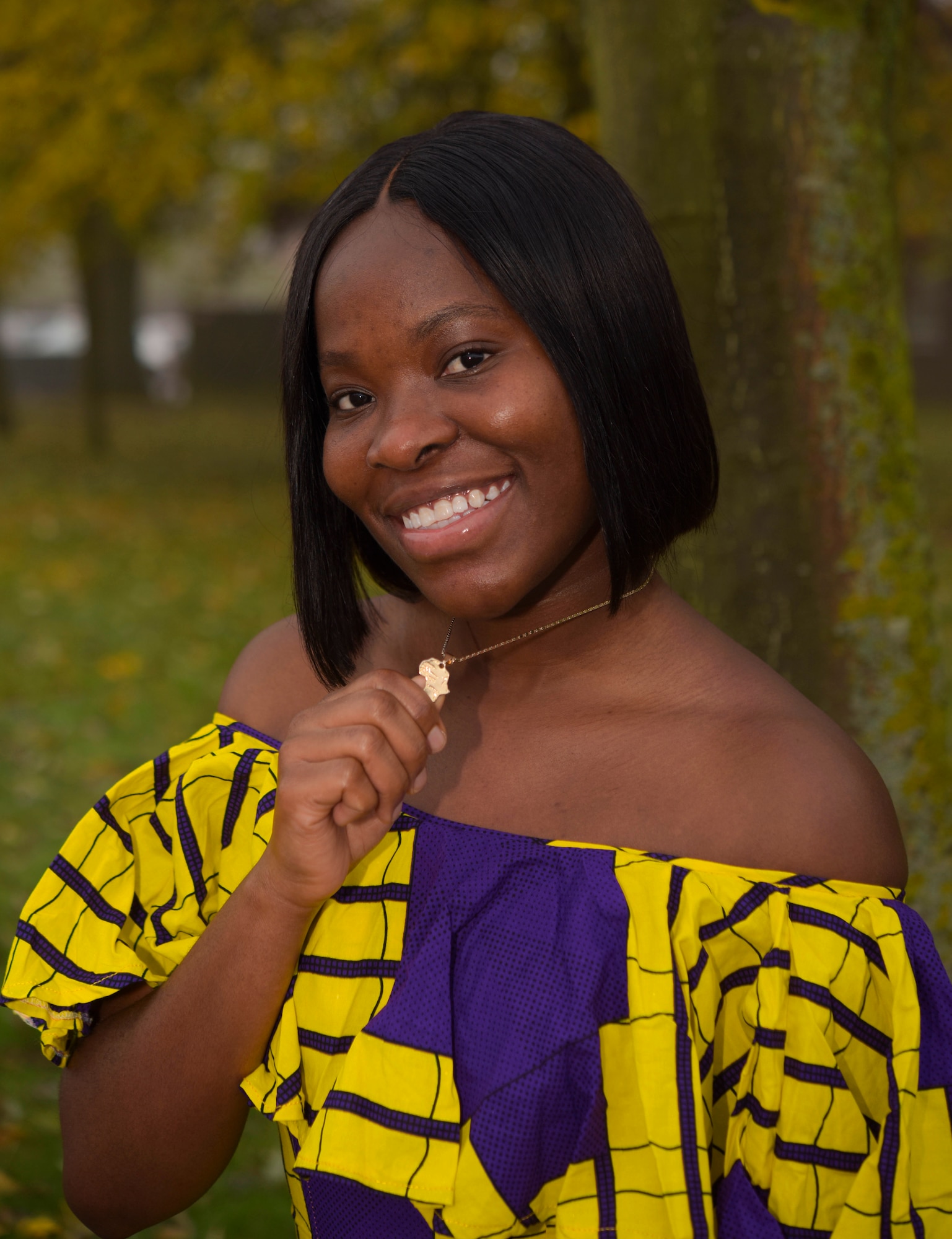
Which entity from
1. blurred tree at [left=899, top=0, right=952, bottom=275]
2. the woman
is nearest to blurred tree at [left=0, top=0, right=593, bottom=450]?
blurred tree at [left=899, top=0, right=952, bottom=275]

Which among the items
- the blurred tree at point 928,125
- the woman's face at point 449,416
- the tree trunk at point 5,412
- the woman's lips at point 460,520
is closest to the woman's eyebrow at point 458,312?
the woman's face at point 449,416

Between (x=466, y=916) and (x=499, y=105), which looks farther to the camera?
(x=499, y=105)

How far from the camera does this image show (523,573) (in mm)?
1783

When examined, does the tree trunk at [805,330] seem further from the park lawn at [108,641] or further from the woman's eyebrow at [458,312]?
the woman's eyebrow at [458,312]

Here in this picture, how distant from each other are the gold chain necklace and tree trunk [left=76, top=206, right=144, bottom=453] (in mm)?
15031

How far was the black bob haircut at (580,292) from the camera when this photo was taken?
5.52ft

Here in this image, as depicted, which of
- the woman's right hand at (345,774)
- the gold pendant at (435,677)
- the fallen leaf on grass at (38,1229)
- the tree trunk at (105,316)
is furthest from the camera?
the tree trunk at (105,316)

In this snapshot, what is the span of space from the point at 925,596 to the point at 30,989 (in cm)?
210

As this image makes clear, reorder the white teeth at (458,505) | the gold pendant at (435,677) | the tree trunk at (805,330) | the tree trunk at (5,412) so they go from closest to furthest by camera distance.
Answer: the white teeth at (458,505), the gold pendant at (435,677), the tree trunk at (805,330), the tree trunk at (5,412)

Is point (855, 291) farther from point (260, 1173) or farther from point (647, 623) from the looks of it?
point (260, 1173)

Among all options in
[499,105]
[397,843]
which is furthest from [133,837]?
[499,105]

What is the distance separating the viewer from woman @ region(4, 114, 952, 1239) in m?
1.66

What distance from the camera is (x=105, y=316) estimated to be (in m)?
22.0

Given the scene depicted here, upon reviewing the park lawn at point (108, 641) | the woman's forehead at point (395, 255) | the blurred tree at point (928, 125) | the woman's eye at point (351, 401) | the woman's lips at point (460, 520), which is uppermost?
the woman's forehead at point (395, 255)
